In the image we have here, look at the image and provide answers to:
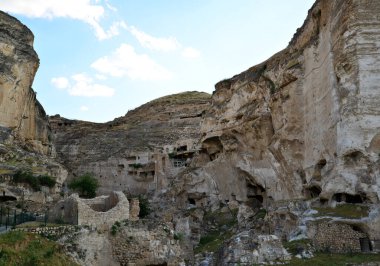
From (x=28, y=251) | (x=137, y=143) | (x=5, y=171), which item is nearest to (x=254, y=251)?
(x=28, y=251)

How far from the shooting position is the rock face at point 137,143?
56781 millimetres

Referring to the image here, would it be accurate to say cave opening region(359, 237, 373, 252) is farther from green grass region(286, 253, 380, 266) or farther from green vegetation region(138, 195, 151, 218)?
green vegetation region(138, 195, 151, 218)

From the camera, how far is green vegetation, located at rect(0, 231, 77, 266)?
14.8m

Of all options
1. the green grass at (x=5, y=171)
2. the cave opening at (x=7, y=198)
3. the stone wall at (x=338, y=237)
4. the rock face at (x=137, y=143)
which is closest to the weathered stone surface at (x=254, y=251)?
the stone wall at (x=338, y=237)

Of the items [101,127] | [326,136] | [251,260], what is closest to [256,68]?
[326,136]

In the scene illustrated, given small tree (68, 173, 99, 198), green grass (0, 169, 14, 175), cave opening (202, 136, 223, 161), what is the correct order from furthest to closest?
1. small tree (68, 173, 99, 198)
2. cave opening (202, 136, 223, 161)
3. green grass (0, 169, 14, 175)

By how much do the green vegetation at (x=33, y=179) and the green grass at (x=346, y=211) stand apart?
71.0ft

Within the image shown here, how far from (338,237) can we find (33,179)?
23.5m

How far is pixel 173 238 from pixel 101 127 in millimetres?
50980

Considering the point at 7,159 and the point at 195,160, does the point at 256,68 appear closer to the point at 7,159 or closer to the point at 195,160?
the point at 195,160

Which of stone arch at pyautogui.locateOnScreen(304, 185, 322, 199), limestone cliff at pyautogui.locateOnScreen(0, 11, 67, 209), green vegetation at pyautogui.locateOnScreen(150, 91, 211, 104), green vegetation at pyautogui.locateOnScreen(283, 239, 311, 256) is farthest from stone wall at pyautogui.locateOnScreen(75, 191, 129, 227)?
green vegetation at pyautogui.locateOnScreen(150, 91, 211, 104)

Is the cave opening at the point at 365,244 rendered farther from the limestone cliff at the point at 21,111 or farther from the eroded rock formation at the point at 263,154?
the limestone cliff at the point at 21,111

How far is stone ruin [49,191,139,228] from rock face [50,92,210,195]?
106 feet

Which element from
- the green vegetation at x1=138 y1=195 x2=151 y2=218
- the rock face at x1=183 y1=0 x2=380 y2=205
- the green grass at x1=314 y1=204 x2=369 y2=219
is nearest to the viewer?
the green grass at x1=314 y1=204 x2=369 y2=219
